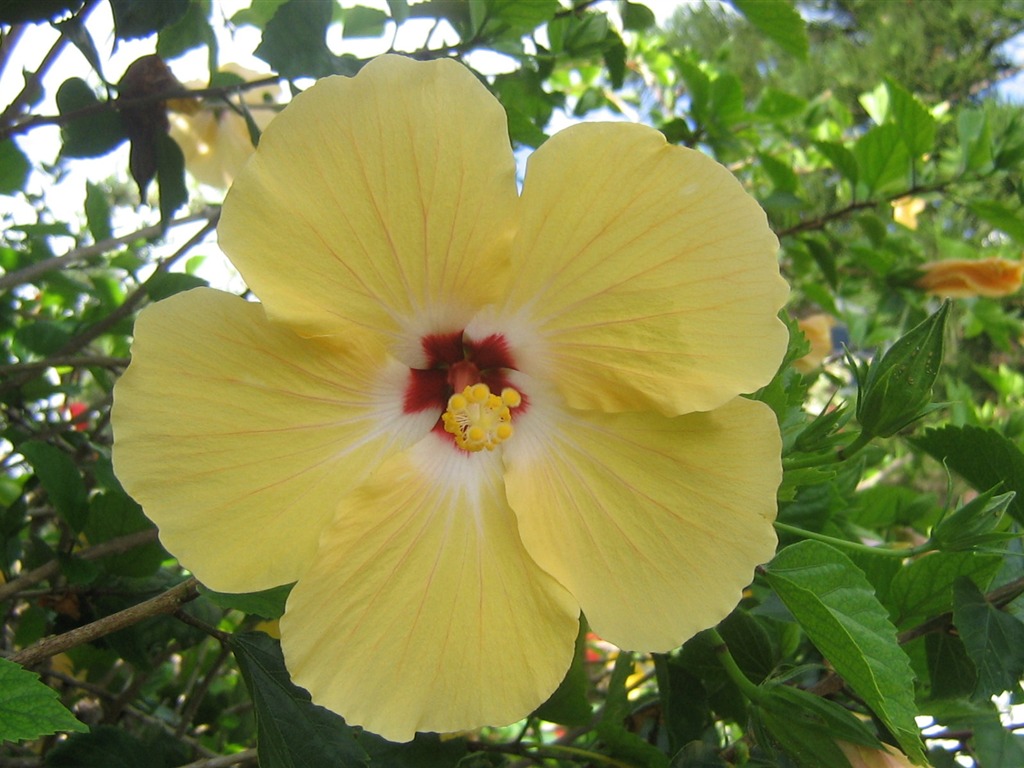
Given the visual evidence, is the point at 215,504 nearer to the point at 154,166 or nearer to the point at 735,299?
the point at 735,299

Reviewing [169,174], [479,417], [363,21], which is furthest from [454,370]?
[363,21]

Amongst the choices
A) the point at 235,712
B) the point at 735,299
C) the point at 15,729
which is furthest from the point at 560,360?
the point at 235,712

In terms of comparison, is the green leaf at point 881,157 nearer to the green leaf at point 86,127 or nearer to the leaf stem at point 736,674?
the leaf stem at point 736,674

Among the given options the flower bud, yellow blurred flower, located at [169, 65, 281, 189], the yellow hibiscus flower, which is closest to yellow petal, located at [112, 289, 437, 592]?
the yellow hibiscus flower

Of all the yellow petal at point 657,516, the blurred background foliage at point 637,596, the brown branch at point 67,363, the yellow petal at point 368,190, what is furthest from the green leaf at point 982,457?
the brown branch at point 67,363

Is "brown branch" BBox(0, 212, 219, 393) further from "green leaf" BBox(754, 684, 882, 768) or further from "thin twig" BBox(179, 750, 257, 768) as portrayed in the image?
"green leaf" BBox(754, 684, 882, 768)

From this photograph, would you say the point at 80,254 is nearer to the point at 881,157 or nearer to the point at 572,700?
the point at 572,700
